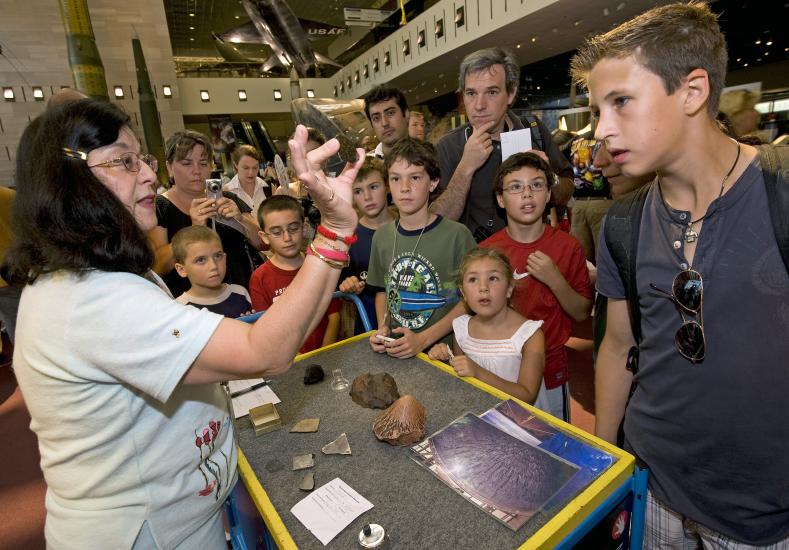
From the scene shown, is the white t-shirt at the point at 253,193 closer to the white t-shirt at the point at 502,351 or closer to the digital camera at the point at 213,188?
the digital camera at the point at 213,188

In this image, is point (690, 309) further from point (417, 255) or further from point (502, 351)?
point (417, 255)

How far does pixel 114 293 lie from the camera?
33.3 inches

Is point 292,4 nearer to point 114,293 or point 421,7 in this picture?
point 421,7

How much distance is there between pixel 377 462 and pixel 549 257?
131cm

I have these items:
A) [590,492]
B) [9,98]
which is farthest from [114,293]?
[9,98]

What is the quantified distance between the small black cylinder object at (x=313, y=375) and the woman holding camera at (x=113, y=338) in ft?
1.81

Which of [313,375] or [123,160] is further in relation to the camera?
[313,375]

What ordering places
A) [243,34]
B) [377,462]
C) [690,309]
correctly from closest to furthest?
[690,309]
[377,462]
[243,34]

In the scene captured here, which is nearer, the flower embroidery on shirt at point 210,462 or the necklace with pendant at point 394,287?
the flower embroidery on shirt at point 210,462

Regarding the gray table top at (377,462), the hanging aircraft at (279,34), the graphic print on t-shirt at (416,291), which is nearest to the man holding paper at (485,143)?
the graphic print on t-shirt at (416,291)

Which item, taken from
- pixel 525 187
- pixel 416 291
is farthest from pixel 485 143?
pixel 416 291

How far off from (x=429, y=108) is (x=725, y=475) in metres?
16.8

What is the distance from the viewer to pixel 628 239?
1178 mm

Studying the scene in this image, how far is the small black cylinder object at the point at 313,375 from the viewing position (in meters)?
1.58
